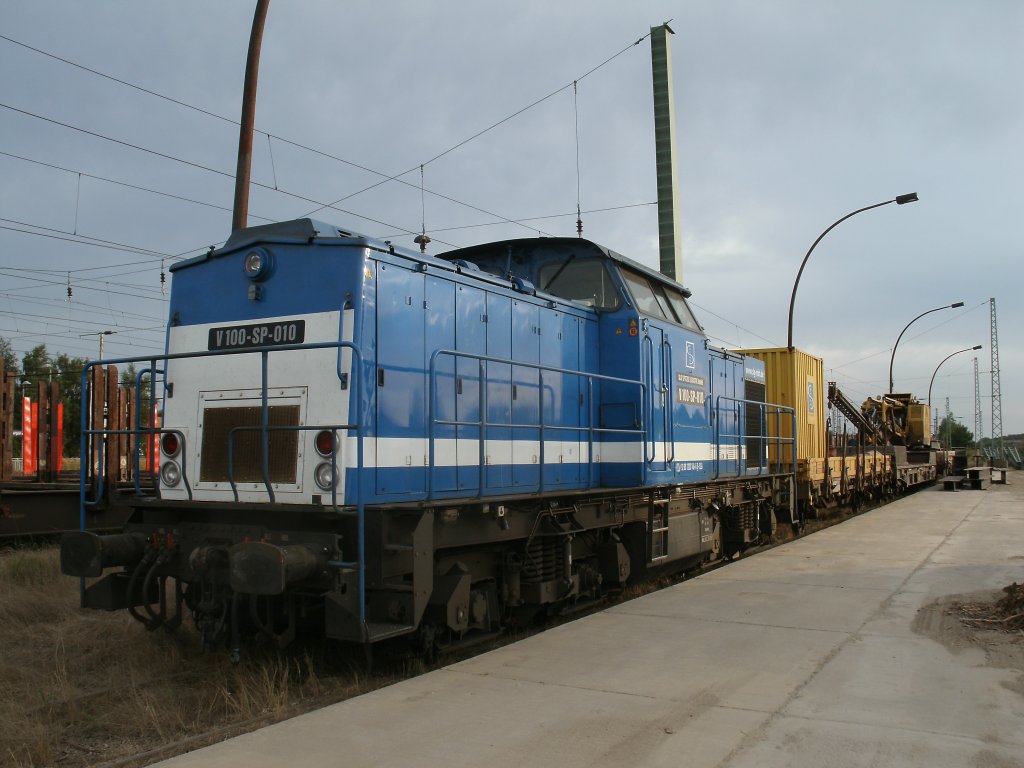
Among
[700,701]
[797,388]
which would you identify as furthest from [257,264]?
[797,388]

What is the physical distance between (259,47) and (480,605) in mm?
7138

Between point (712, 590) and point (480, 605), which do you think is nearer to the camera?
point (480, 605)

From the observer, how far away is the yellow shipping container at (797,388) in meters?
15.8

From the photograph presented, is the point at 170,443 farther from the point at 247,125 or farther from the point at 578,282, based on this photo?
the point at 247,125

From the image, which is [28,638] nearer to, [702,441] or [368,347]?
[368,347]

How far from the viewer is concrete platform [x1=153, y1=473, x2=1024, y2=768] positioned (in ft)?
12.8

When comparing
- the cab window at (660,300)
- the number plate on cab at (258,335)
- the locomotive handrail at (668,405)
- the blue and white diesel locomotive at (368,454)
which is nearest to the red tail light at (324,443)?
the blue and white diesel locomotive at (368,454)

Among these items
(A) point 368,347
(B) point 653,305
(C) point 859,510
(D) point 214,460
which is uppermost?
(B) point 653,305

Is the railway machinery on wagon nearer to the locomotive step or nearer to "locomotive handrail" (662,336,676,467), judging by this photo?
"locomotive handrail" (662,336,676,467)

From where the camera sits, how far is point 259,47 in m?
9.48

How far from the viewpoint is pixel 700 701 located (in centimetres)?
468

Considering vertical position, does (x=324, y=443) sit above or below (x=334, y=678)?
above

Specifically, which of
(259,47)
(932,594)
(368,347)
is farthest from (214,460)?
(932,594)

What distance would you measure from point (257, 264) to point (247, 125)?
4.19 m
